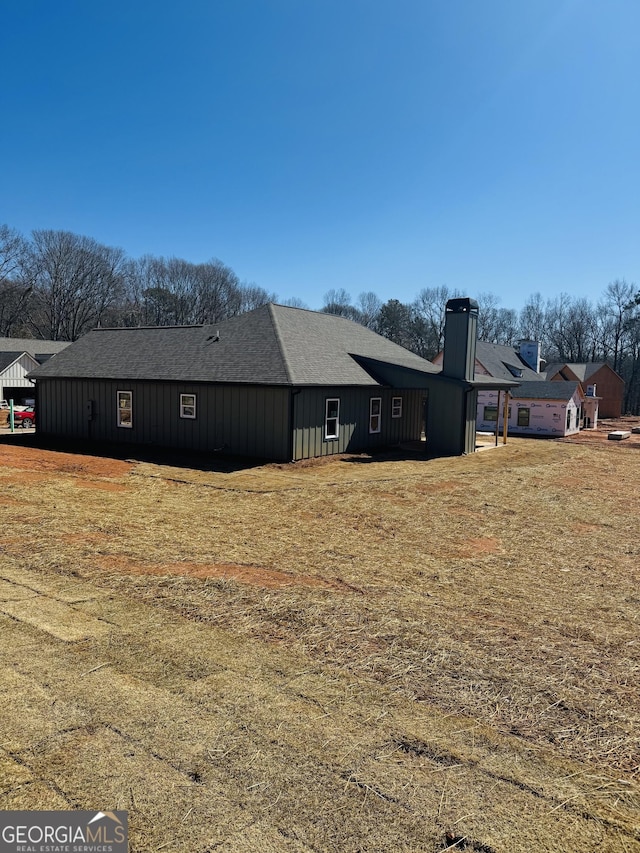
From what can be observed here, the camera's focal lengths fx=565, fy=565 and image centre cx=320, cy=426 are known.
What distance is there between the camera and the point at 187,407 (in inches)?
797

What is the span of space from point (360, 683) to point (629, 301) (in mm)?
71842

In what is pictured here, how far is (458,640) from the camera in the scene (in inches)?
233

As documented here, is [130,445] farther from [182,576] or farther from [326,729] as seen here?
[326,729]

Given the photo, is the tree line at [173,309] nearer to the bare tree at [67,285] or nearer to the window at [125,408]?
the bare tree at [67,285]

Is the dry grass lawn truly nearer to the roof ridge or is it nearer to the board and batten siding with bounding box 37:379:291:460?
the board and batten siding with bounding box 37:379:291:460

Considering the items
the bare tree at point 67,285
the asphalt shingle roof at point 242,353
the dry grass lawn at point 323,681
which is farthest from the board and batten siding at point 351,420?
the bare tree at point 67,285

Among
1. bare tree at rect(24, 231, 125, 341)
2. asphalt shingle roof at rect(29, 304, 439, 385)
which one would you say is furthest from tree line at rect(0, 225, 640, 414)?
asphalt shingle roof at rect(29, 304, 439, 385)

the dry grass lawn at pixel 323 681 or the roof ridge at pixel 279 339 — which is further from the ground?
the roof ridge at pixel 279 339

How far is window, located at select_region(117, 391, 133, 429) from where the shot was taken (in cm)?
2161

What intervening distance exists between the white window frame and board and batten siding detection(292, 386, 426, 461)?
4.18 m

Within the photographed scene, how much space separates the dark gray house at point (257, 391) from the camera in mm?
18703

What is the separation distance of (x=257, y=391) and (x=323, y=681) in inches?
556

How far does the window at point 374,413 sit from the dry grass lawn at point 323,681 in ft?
36.5

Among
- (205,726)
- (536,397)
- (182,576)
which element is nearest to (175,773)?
(205,726)
